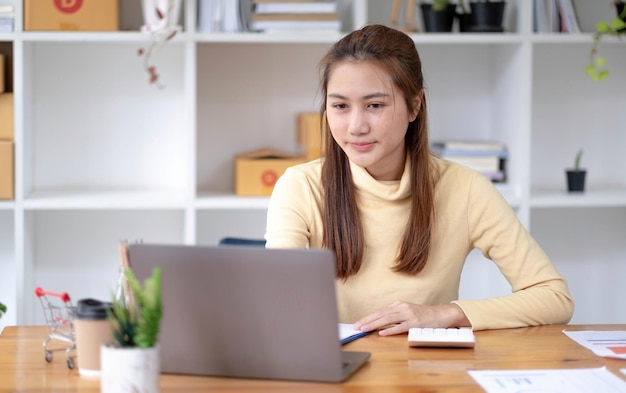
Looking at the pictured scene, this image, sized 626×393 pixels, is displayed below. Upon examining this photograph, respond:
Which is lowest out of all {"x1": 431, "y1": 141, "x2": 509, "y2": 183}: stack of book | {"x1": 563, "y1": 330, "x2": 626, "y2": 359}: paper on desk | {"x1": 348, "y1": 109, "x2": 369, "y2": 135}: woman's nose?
{"x1": 563, "y1": 330, "x2": 626, "y2": 359}: paper on desk

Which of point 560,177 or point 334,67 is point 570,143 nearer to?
point 560,177

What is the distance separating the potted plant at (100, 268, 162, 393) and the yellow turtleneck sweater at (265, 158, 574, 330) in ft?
2.50

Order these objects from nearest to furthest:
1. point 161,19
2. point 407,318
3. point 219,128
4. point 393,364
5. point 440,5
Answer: point 393,364, point 407,318, point 161,19, point 440,5, point 219,128

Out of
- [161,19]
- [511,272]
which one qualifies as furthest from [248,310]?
[161,19]

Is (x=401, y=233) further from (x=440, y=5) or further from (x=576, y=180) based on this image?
(x=576, y=180)

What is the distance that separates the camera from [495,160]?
3.42m

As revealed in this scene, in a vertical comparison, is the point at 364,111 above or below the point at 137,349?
above

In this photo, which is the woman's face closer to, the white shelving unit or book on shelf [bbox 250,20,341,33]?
book on shelf [bbox 250,20,341,33]

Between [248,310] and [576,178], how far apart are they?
7.43ft

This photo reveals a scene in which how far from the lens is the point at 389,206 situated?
85.6 inches

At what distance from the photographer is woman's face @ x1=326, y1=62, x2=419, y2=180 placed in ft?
6.64

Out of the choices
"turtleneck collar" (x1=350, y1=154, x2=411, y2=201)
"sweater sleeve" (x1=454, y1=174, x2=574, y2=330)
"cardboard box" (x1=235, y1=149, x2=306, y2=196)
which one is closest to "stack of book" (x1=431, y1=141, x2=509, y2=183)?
"cardboard box" (x1=235, y1=149, x2=306, y2=196)

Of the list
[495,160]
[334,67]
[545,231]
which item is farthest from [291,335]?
[545,231]

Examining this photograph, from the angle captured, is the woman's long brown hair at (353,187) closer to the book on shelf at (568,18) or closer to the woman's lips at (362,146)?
the woman's lips at (362,146)
